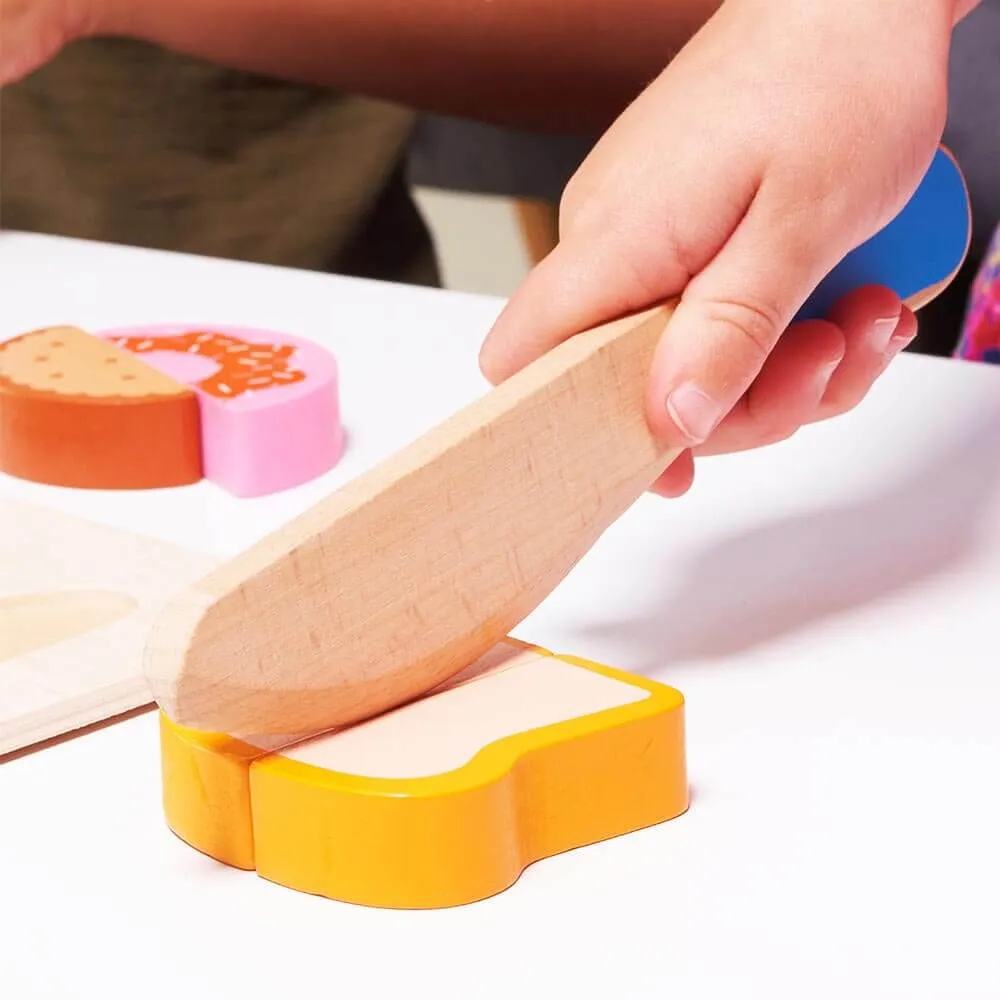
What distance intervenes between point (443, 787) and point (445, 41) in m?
0.80

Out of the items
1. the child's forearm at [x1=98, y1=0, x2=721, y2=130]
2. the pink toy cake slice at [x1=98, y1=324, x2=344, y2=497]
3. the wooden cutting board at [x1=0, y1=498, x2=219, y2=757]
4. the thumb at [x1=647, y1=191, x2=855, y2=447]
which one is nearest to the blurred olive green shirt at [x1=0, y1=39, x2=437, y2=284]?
the child's forearm at [x1=98, y1=0, x2=721, y2=130]

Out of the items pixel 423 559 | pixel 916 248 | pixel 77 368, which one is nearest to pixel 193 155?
pixel 77 368

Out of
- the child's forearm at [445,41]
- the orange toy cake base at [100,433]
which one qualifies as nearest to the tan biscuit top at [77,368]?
the orange toy cake base at [100,433]

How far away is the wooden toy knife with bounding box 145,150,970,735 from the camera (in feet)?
1.24

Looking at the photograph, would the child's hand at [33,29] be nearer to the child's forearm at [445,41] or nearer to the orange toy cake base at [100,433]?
the child's forearm at [445,41]

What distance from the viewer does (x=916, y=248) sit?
0.60m

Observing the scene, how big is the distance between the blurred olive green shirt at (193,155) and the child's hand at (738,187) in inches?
29.1

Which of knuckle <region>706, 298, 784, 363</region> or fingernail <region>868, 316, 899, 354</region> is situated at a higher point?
knuckle <region>706, 298, 784, 363</region>

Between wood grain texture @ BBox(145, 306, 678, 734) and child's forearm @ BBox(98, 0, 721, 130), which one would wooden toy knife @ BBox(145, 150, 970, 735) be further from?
child's forearm @ BBox(98, 0, 721, 130)

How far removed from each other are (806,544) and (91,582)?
0.28 metres

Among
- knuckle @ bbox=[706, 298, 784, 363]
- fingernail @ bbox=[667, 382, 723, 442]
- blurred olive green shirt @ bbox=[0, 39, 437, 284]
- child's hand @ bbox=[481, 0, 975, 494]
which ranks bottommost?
blurred olive green shirt @ bbox=[0, 39, 437, 284]

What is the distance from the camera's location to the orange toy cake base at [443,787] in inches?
14.7

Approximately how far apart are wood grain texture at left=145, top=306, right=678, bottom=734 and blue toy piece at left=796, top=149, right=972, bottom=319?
6.1 inches

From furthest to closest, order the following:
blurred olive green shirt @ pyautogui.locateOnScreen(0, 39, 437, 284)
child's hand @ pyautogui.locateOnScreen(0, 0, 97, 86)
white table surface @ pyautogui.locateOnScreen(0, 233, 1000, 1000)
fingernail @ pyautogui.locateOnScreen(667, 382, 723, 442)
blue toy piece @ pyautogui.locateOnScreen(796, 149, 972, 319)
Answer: blurred olive green shirt @ pyautogui.locateOnScreen(0, 39, 437, 284), child's hand @ pyautogui.locateOnScreen(0, 0, 97, 86), blue toy piece @ pyautogui.locateOnScreen(796, 149, 972, 319), fingernail @ pyautogui.locateOnScreen(667, 382, 723, 442), white table surface @ pyautogui.locateOnScreen(0, 233, 1000, 1000)
